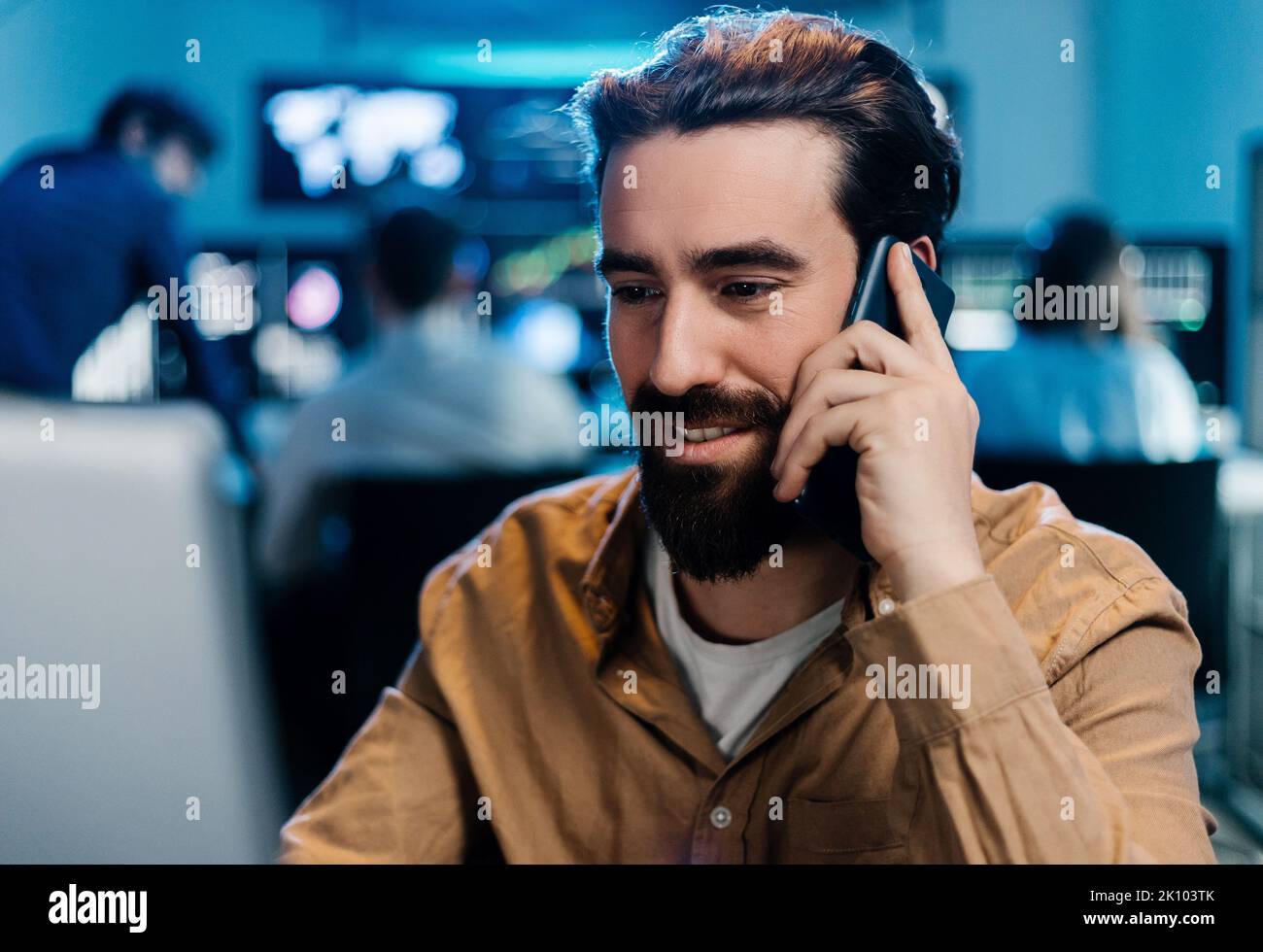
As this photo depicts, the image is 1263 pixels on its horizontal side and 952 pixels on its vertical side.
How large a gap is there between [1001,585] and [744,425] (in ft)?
0.80

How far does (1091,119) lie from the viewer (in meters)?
5.24

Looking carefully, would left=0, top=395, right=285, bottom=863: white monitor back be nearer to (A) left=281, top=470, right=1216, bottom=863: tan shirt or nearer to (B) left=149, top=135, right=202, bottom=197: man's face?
(A) left=281, top=470, right=1216, bottom=863: tan shirt

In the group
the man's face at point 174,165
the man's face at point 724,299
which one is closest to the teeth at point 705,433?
the man's face at point 724,299

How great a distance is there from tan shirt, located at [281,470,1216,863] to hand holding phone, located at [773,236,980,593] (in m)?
0.06

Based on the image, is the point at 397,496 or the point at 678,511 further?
the point at 397,496

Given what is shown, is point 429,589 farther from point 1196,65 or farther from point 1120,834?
point 1196,65

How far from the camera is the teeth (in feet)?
3.22

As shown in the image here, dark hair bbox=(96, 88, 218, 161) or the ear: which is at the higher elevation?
dark hair bbox=(96, 88, 218, 161)

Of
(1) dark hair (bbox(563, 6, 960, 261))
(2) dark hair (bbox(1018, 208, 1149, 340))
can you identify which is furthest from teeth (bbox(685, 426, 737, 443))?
(2) dark hair (bbox(1018, 208, 1149, 340))

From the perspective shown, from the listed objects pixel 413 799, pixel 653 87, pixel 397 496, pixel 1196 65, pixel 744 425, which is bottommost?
pixel 413 799

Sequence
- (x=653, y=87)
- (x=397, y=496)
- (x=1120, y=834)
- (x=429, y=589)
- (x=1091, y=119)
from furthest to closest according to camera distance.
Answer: (x=1091, y=119)
(x=397, y=496)
(x=429, y=589)
(x=653, y=87)
(x=1120, y=834)

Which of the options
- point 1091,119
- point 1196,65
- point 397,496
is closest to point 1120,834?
point 397,496
